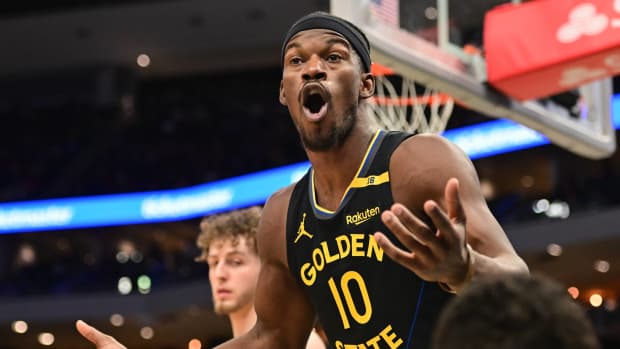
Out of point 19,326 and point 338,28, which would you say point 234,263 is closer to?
point 338,28

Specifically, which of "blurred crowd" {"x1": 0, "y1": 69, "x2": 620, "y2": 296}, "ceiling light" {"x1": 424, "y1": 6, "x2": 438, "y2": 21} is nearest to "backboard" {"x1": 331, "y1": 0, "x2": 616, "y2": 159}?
"ceiling light" {"x1": 424, "y1": 6, "x2": 438, "y2": 21}

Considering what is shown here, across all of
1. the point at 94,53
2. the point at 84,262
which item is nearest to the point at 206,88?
the point at 94,53

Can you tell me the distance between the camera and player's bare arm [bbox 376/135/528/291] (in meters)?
2.06

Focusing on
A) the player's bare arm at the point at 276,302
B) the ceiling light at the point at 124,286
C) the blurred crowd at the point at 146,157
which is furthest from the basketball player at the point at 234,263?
the ceiling light at the point at 124,286

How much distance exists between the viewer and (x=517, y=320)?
1.29 metres

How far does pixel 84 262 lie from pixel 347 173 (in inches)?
749

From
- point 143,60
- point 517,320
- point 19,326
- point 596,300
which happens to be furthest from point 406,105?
point 143,60

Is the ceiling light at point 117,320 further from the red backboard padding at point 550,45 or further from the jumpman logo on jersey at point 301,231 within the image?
the jumpman logo on jersey at point 301,231

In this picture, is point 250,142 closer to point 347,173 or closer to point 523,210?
point 523,210

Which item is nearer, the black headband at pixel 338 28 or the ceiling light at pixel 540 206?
the black headband at pixel 338 28

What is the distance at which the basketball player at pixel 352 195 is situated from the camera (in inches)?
107

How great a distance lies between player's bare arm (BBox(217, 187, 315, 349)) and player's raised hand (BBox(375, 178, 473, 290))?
109cm

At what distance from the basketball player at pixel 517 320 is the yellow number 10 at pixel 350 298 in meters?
1.44

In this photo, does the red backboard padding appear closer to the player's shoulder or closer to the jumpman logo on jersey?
the player's shoulder
